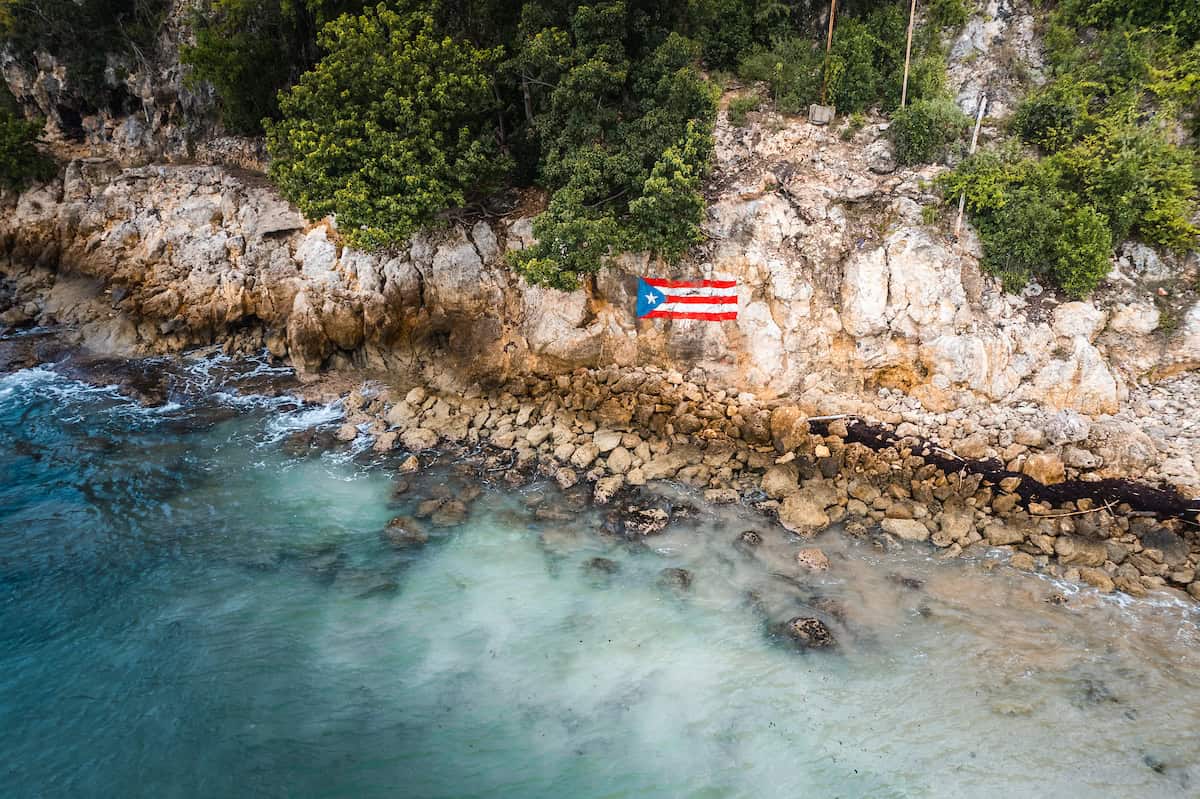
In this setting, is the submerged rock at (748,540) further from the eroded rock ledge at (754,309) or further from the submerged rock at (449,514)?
the submerged rock at (449,514)

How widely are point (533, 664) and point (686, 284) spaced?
1201cm

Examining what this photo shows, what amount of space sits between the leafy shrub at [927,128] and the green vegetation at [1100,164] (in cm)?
140

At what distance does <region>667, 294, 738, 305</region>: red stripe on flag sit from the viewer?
1792 centimetres

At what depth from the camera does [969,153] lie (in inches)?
687

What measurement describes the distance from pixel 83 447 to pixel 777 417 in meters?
21.3

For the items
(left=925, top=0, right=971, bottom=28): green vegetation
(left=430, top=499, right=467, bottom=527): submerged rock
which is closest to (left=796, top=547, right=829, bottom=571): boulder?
(left=430, top=499, right=467, bottom=527): submerged rock

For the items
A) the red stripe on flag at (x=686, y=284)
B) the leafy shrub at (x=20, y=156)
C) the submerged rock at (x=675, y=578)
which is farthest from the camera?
the leafy shrub at (x=20, y=156)

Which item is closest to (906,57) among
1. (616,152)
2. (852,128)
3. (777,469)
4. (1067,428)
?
(852,128)

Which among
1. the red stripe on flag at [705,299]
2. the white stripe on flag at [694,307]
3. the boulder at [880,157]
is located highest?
the boulder at [880,157]

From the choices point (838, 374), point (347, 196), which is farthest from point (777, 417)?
point (347, 196)

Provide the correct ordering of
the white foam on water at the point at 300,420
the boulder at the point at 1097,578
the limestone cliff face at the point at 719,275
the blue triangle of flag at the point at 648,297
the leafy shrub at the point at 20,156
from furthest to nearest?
the leafy shrub at the point at 20,156
the white foam on water at the point at 300,420
the blue triangle of flag at the point at 648,297
the limestone cliff face at the point at 719,275
the boulder at the point at 1097,578

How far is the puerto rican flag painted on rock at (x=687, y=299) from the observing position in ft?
58.9

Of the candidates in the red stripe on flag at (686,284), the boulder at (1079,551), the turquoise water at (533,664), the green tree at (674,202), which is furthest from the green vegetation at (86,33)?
the boulder at (1079,551)

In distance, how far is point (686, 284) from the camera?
59.6 ft
